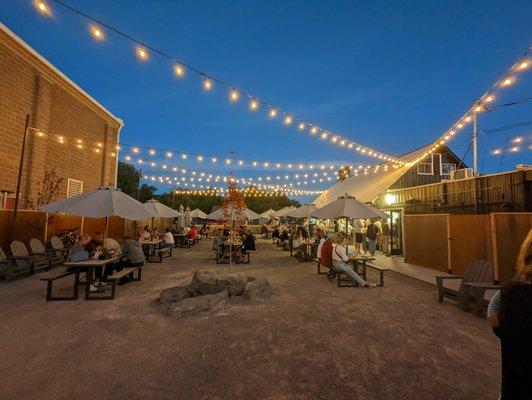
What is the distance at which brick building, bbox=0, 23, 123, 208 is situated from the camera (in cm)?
1076

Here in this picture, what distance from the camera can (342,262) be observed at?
7902 mm

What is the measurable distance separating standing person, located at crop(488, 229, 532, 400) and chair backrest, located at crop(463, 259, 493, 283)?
16.4 ft

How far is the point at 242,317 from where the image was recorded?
5.13 meters

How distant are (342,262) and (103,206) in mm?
6531

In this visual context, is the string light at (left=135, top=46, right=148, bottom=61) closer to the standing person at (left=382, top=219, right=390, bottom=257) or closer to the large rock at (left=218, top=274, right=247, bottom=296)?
the large rock at (left=218, top=274, right=247, bottom=296)

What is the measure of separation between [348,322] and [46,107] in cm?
1544

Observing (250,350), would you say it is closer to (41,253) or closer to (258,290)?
(258,290)

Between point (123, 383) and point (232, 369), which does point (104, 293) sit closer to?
point (123, 383)

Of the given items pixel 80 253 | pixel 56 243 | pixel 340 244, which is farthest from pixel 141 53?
pixel 56 243

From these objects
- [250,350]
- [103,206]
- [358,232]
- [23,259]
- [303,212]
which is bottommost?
[250,350]

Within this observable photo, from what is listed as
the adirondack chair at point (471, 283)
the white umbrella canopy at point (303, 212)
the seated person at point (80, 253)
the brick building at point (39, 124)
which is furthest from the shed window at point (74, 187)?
the adirondack chair at point (471, 283)

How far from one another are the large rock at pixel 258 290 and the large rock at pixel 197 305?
2.09 ft

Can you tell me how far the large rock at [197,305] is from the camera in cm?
527

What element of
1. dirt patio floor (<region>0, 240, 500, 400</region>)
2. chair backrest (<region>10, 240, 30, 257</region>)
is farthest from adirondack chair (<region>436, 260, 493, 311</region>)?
chair backrest (<region>10, 240, 30, 257</region>)
